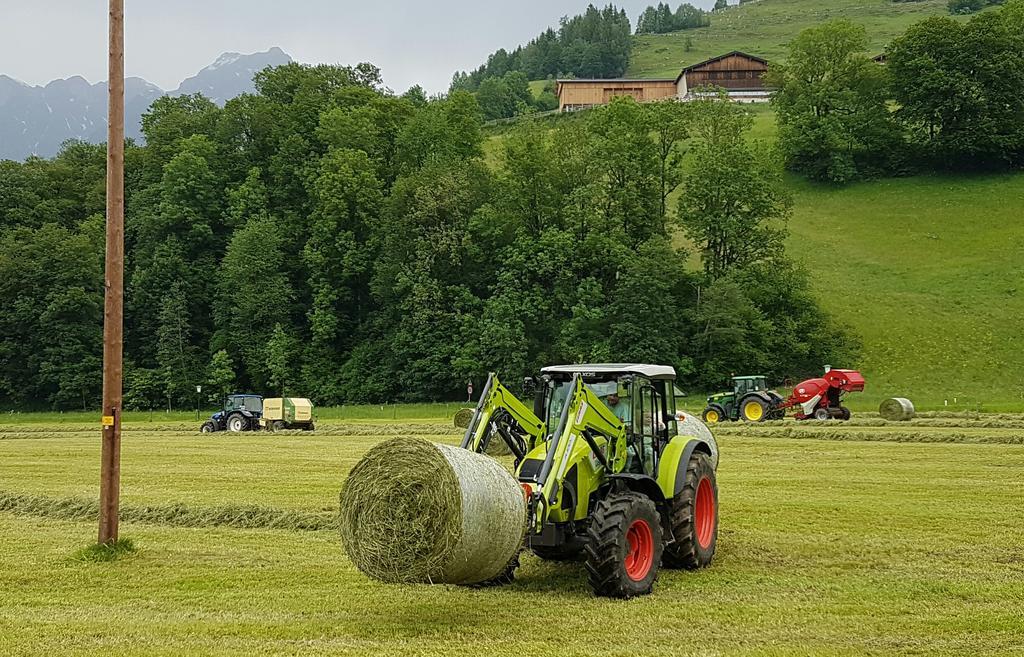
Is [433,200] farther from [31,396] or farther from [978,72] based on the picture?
[978,72]

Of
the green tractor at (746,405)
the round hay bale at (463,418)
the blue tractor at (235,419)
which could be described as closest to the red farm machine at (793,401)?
the green tractor at (746,405)

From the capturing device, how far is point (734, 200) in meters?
65.4

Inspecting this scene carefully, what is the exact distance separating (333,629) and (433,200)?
192 feet

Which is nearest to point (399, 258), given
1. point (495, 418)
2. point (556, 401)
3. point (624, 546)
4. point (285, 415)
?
point (285, 415)

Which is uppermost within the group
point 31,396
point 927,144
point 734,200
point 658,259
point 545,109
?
point 545,109

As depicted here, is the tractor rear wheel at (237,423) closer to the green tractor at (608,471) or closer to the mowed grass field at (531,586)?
the mowed grass field at (531,586)

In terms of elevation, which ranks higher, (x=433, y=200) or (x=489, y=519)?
(x=433, y=200)

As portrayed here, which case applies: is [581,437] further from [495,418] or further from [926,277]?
[926,277]

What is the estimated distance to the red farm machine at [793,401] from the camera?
38750 millimetres

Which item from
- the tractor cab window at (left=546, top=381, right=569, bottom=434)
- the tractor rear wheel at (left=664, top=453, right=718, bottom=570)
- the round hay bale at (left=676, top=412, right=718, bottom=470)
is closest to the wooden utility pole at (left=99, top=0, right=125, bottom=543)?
the tractor cab window at (left=546, top=381, right=569, bottom=434)

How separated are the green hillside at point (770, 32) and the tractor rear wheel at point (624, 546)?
146 m

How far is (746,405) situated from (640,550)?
3060cm

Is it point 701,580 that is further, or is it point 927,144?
point 927,144

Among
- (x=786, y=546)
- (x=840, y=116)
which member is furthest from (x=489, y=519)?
(x=840, y=116)
